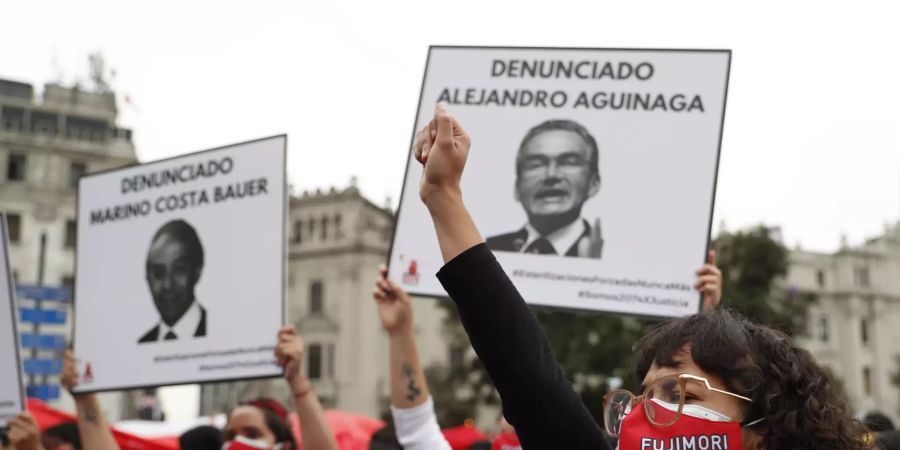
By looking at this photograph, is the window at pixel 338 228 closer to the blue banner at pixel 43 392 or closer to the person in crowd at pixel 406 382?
the blue banner at pixel 43 392

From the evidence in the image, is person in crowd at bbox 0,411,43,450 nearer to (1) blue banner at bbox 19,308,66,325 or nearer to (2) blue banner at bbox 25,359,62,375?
(2) blue banner at bbox 25,359,62,375

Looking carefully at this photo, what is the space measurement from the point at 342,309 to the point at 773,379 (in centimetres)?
5431

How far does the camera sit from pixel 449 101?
4938 mm

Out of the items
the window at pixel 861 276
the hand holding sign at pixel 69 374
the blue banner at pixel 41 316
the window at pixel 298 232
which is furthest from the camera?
the window at pixel 861 276

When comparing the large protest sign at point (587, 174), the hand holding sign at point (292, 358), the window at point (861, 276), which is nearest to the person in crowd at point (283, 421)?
the hand holding sign at point (292, 358)

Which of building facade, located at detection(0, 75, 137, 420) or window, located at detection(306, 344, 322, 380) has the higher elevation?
building facade, located at detection(0, 75, 137, 420)

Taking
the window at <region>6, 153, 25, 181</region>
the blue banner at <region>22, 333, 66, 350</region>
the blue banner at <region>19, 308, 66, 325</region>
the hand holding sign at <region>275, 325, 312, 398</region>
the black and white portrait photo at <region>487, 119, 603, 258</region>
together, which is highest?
the window at <region>6, 153, 25, 181</region>

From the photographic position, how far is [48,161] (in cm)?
4938

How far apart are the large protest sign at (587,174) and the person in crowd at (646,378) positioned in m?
2.13

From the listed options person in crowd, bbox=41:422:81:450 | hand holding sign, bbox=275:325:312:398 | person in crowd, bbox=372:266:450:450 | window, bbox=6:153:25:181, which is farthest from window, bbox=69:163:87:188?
person in crowd, bbox=372:266:450:450

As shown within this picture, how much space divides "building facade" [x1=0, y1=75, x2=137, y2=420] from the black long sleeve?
151 ft

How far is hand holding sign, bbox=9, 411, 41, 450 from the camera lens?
5.43 m

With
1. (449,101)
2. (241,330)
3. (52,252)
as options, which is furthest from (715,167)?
(52,252)

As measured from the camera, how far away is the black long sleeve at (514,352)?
6.63 feet
